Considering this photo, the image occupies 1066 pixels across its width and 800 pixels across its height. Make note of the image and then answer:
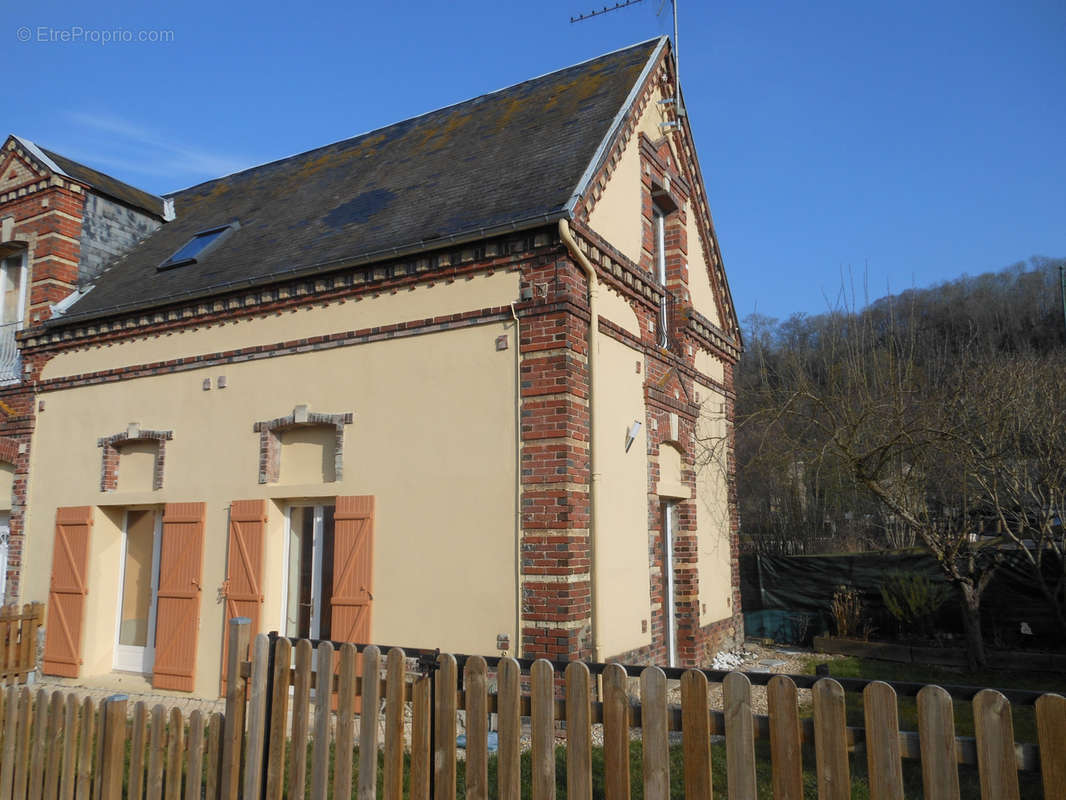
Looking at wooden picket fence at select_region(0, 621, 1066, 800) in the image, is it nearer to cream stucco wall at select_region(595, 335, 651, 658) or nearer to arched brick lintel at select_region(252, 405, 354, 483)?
cream stucco wall at select_region(595, 335, 651, 658)

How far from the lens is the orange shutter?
8.70 meters

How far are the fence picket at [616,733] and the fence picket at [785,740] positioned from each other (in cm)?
54

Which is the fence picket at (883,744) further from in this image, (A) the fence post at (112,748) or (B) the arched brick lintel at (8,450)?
(B) the arched brick lintel at (8,450)

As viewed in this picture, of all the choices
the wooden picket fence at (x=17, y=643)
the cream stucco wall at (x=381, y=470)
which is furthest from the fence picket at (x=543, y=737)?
the wooden picket fence at (x=17, y=643)

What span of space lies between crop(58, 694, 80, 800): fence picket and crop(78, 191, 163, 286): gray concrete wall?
30.7 feet

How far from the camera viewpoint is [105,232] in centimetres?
1257

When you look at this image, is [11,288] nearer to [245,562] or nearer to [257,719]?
[245,562]

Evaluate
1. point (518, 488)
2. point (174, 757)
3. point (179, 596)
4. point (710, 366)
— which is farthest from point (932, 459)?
point (174, 757)

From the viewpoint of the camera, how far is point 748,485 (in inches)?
1078

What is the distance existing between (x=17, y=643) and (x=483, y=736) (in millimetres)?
9192

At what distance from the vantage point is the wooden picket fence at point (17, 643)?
9766 mm

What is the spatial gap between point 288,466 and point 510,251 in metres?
3.53

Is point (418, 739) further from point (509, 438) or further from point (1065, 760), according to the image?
point (509, 438)

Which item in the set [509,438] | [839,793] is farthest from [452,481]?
[839,793]
